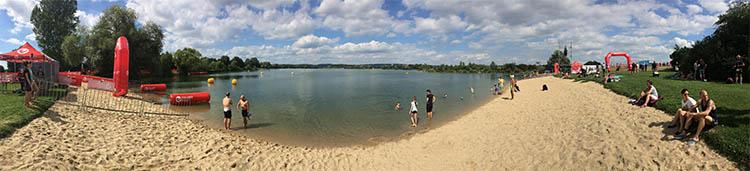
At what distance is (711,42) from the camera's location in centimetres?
1805

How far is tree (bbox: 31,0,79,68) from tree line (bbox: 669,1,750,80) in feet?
246

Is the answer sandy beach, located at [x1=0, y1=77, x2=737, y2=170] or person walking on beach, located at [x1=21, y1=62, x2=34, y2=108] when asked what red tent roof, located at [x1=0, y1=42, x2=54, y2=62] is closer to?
person walking on beach, located at [x1=21, y1=62, x2=34, y2=108]

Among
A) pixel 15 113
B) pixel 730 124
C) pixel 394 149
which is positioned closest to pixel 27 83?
pixel 15 113

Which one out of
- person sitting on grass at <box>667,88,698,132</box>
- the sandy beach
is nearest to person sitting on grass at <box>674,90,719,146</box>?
person sitting on grass at <box>667,88,698,132</box>

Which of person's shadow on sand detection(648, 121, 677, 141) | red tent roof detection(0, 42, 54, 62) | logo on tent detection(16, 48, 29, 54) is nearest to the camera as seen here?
person's shadow on sand detection(648, 121, 677, 141)

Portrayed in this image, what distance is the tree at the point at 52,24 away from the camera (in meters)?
43.7

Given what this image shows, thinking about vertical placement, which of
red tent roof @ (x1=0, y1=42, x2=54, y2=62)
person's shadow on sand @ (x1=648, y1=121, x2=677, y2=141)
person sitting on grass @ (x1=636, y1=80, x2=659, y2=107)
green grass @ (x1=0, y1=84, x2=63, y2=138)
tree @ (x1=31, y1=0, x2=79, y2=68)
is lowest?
person's shadow on sand @ (x1=648, y1=121, x2=677, y2=141)

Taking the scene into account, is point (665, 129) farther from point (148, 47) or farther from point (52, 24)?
point (52, 24)

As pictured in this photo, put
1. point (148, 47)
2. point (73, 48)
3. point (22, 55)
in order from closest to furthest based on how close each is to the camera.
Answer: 1. point (22, 55)
2. point (73, 48)
3. point (148, 47)

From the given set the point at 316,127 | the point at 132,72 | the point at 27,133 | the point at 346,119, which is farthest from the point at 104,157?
the point at 132,72

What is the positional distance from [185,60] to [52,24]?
28164mm

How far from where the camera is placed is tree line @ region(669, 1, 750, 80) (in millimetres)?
15645

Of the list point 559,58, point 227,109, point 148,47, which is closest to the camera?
point 227,109

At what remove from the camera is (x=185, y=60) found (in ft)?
237
